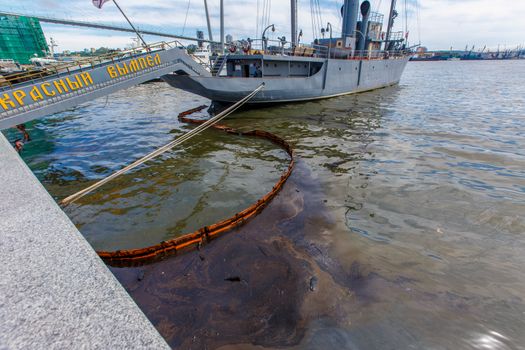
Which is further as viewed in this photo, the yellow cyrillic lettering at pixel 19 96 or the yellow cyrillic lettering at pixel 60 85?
the yellow cyrillic lettering at pixel 60 85

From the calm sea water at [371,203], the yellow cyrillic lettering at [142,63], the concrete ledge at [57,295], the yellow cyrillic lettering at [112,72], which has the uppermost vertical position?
the yellow cyrillic lettering at [142,63]

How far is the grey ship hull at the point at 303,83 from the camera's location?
46.4 feet

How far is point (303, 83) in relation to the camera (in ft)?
60.8

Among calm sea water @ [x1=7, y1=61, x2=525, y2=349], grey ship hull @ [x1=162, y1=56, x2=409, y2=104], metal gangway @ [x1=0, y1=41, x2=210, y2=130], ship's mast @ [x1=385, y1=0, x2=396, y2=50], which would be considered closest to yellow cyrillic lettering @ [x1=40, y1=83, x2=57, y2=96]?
metal gangway @ [x1=0, y1=41, x2=210, y2=130]

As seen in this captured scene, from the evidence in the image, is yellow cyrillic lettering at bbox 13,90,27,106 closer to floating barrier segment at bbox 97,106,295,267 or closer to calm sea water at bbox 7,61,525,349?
calm sea water at bbox 7,61,525,349

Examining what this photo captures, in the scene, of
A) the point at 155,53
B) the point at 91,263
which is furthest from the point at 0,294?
the point at 155,53

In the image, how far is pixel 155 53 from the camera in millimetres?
11078

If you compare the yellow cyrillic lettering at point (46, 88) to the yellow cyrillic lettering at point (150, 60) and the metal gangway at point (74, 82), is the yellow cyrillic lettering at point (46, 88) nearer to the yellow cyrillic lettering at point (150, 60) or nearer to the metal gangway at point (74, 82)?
the metal gangway at point (74, 82)

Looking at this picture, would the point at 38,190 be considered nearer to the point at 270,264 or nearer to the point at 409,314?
the point at 270,264

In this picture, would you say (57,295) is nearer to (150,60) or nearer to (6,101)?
(6,101)

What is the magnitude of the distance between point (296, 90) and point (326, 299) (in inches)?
658

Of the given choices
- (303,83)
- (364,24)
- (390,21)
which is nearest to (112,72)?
(303,83)

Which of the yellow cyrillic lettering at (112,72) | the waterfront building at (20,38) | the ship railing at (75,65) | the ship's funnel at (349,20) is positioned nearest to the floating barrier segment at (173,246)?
the ship railing at (75,65)

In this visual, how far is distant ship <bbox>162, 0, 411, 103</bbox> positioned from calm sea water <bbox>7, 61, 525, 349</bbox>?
268 cm
